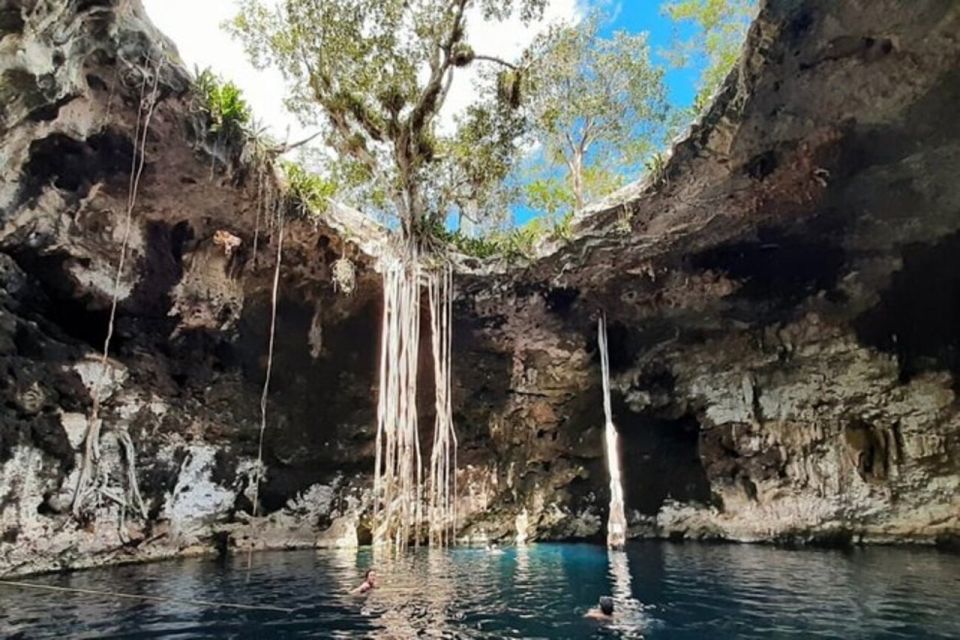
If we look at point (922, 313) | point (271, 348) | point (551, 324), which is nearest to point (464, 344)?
point (551, 324)

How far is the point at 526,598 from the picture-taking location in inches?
239

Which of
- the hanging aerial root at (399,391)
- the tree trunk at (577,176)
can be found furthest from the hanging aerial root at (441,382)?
the tree trunk at (577,176)


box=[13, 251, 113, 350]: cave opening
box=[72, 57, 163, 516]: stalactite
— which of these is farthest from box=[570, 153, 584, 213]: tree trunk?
box=[13, 251, 113, 350]: cave opening

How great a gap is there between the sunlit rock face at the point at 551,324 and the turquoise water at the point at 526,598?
5.61ft

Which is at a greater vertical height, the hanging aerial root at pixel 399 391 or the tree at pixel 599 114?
the tree at pixel 599 114

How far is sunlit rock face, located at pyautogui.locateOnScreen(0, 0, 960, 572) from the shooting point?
755 centimetres

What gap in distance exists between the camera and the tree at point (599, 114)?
15562 millimetres

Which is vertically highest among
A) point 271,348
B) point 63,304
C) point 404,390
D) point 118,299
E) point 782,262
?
point 782,262

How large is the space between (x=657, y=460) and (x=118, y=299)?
9707mm

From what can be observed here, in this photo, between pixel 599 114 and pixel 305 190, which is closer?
pixel 305 190

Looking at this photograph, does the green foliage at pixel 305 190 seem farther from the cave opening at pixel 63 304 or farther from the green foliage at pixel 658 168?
the green foliage at pixel 658 168

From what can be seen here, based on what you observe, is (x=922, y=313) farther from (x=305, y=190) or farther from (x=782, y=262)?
(x=305, y=190)

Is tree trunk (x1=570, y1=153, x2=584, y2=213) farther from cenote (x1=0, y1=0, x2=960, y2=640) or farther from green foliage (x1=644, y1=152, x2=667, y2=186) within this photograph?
green foliage (x1=644, y1=152, x2=667, y2=186)

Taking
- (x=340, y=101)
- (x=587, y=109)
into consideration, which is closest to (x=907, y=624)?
(x=340, y=101)
